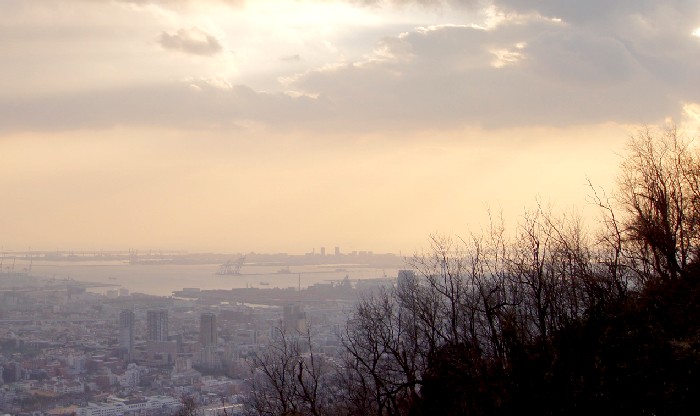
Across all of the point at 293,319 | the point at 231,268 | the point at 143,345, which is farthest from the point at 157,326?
the point at 231,268

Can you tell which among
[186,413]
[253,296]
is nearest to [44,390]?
[186,413]

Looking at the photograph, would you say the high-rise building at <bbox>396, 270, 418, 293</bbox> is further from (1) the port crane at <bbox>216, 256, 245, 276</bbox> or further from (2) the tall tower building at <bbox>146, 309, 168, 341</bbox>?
(1) the port crane at <bbox>216, 256, 245, 276</bbox>

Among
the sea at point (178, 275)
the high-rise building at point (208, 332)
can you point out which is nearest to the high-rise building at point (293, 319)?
the high-rise building at point (208, 332)

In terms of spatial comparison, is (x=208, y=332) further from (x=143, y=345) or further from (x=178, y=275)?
(x=178, y=275)

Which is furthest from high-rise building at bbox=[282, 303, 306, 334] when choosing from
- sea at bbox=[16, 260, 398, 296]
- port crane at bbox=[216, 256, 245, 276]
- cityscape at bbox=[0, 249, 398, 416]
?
port crane at bbox=[216, 256, 245, 276]

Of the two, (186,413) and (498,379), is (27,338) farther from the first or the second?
(498,379)

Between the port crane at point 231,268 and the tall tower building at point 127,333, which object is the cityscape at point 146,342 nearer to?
the tall tower building at point 127,333
